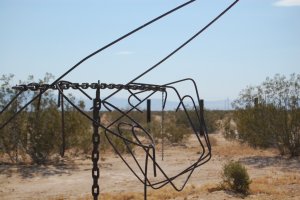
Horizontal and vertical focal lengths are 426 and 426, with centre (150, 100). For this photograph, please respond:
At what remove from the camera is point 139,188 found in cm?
1133

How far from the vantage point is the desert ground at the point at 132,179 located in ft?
33.1

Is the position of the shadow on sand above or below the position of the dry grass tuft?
above

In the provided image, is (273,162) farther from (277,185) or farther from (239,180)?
(239,180)

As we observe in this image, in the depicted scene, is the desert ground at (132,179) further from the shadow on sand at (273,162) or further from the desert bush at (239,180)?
the desert bush at (239,180)

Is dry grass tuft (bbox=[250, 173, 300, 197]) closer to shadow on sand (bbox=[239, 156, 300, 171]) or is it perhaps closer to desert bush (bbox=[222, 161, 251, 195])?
desert bush (bbox=[222, 161, 251, 195])

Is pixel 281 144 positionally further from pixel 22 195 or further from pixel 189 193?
pixel 22 195

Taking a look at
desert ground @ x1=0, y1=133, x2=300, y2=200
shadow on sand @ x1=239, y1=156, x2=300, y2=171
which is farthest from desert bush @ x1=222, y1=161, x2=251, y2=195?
shadow on sand @ x1=239, y1=156, x2=300, y2=171

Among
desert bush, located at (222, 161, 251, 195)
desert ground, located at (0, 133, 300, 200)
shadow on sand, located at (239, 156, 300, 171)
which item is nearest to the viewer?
desert ground, located at (0, 133, 300, 200)

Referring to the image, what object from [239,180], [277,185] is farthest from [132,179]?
[277,185]

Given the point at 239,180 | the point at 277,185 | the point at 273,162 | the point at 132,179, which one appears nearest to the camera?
the point at 239,180

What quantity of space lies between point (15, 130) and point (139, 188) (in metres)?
6.75

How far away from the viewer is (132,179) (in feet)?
41.8

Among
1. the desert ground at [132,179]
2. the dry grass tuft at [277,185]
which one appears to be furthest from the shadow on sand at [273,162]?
the dry grass tuft at [277,185]

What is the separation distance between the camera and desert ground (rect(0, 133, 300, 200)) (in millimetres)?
10094
